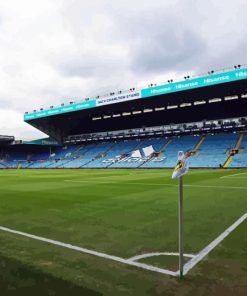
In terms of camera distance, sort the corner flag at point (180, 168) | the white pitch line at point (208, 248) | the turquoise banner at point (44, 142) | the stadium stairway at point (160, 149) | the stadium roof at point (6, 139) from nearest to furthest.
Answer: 1. the corner flag at point (180, 168)
2. the white pitch line at point (208, 248)
3. the stadium stairway at point (160, 149)
4. the stadium roof at point (6, 139)
5. the turquoise banner at point (44, 142)

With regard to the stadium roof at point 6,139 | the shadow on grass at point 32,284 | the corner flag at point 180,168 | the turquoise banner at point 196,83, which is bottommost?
the shadow on grass at point 32,284

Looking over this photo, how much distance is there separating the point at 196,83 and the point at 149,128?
85.6 ft

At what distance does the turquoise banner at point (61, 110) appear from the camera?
60781 millimetres

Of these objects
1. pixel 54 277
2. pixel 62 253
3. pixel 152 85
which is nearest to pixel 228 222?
pixel 62 253

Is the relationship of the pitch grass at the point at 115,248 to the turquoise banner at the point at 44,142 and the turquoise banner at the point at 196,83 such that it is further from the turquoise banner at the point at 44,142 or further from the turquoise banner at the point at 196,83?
the turquoise banner at the point at 44,142

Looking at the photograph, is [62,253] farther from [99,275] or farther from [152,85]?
[152,85]

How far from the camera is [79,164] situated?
67.8m

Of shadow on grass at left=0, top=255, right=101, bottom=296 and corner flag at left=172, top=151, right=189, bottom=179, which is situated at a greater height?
corner flag at left=172, top=151, right=189, bottom=179

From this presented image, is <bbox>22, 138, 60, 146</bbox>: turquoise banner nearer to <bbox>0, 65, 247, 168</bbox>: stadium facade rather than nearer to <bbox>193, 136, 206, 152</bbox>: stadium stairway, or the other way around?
<bbox>0, 65, 247, 168</bbox>: stadium facade

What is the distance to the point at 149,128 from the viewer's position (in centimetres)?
7206

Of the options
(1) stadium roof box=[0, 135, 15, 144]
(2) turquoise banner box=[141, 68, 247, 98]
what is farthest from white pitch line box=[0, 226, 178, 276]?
(1) stadium roof box=[0, 135, 15, 144]

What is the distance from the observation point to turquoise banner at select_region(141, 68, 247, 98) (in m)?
43.9

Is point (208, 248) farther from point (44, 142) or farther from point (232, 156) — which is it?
point (44, 142)

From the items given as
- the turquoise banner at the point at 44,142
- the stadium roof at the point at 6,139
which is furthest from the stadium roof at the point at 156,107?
the stadium roof at the point at 6,139
